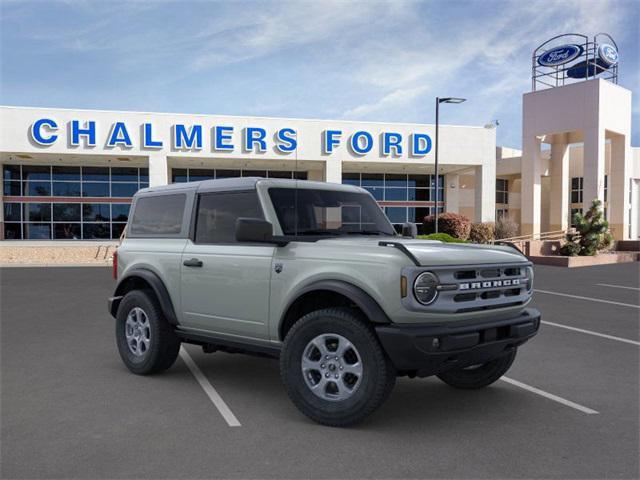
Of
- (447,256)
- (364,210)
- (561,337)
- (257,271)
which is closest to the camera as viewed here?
(447,256)

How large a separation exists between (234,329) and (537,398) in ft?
9.52

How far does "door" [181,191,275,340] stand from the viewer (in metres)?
5.18

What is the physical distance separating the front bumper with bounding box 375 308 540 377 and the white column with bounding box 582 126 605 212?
103ft


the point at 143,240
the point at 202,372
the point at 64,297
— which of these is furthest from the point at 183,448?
the point at 64,297

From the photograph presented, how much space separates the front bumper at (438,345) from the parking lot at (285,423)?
1.84 ft

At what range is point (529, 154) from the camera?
116ft

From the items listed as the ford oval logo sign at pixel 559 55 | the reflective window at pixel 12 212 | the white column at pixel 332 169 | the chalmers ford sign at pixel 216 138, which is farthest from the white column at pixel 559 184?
the reflective window at pixel 12 212

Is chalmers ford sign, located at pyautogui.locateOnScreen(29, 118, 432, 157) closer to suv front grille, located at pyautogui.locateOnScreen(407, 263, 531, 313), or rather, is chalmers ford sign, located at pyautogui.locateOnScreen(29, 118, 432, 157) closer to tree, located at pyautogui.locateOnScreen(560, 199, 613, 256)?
tree, located at pyautogui.locateOnScreen(560, 199, 613, 256)

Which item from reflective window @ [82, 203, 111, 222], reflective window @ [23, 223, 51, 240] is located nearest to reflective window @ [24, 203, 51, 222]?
reflective window @ [23, 223, 51, 240]

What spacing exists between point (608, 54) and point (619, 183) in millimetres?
7737

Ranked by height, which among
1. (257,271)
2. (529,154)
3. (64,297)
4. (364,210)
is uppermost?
(529,154)

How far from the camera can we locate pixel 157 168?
31609 mm

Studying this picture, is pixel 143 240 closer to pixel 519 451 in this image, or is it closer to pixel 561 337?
pixel 519 451

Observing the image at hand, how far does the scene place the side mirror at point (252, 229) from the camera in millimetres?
4727
